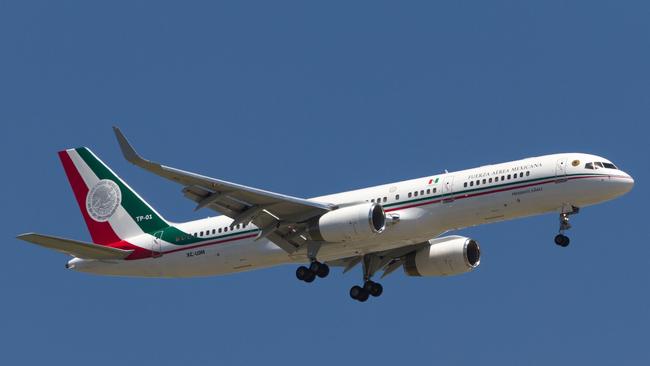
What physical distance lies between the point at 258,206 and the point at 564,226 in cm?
1197

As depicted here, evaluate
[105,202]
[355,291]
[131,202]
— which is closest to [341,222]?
[355,291]

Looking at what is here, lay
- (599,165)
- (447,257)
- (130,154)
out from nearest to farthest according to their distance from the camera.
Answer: (130,154) → (599,165) → (447,257)

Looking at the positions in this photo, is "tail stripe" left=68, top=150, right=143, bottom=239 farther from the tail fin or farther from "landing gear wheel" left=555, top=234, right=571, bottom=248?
"landing gear wheel" left=555, top=234, right=571, bottom=248

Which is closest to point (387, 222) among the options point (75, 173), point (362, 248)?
point (362, 248)

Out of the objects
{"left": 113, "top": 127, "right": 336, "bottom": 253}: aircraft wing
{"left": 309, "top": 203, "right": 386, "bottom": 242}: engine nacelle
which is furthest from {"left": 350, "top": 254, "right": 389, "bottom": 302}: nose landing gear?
{"left": 309, "top": 203, "right": 386, "bottom": 242}: engine nacelle

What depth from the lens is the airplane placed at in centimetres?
5081

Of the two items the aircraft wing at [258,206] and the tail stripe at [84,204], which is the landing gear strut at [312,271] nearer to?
the aircraft wing at [258,206]

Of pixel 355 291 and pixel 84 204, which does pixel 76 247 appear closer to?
pixel 84 204

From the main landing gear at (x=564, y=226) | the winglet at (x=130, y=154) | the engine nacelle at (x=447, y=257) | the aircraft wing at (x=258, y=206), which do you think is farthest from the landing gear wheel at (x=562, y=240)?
the winglet at (x=130, y=154)

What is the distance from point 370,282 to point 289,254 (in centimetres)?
497

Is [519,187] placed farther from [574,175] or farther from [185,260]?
[185,260]

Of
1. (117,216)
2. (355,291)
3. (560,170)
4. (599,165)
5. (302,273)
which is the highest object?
(599,165)

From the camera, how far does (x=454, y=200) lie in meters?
51.4

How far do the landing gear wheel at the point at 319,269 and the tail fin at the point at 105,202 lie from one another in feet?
24.9
